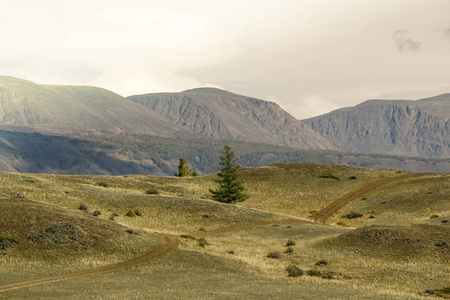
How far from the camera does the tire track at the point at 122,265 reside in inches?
1081

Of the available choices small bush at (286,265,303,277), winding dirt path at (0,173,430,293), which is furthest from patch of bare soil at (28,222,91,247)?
small bush at (286,265,303,277)

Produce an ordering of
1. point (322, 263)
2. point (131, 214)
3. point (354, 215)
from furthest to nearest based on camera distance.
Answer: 1. point (354, 215)
2. point (131, 214)
3. point (322, 263)

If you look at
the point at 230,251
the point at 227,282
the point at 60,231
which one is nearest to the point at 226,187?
the point at 230,251

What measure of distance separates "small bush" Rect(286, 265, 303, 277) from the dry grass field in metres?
0.58

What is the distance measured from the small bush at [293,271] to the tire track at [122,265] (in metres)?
10.6

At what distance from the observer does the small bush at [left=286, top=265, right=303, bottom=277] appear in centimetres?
3346

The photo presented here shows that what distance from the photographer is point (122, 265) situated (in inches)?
1352

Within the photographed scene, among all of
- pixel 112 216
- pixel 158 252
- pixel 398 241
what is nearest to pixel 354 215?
pixel 398 241

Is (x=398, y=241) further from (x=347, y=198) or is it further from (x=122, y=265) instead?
(x=347, y=198)

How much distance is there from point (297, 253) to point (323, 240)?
277 inches

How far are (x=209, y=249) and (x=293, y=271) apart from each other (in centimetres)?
1072

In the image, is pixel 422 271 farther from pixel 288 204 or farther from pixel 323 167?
pixel 323 167

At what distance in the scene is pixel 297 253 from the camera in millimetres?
42719

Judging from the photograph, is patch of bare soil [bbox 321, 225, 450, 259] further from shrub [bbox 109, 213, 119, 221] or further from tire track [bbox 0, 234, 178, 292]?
shrub [bbox 109, 213, 119, 221]
